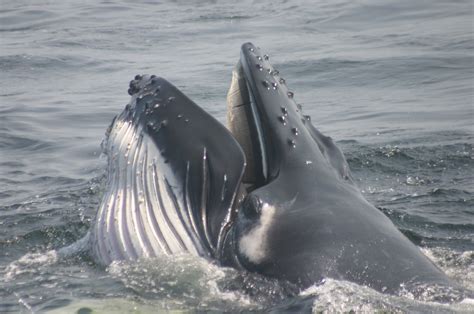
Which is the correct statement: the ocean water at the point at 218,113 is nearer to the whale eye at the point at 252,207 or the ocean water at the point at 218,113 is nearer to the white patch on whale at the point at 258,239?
the white patch on whale at the point at 258,239

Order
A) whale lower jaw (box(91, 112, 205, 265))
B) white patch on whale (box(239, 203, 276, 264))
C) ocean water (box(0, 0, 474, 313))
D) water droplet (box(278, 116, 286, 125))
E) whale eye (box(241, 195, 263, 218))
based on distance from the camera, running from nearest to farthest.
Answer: white patch on whale (box(239, 203, 276, 264)), whale eye (box(241, 195, 263, 218)), ocean water (box(0, 0, 474, 313)), whale lower jaw (box(91, 112, 205, 265)), water droplet (box(278, 116, 286, 125))

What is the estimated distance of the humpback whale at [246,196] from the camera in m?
5.12

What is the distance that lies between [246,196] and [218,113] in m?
7.29

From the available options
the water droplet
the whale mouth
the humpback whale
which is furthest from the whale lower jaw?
the water droplet

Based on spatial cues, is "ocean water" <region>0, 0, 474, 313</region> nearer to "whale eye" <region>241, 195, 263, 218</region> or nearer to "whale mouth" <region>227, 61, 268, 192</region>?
"whale eye" <region>241, 195, 263, 218</region>

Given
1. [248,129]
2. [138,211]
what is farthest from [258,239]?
[248,129]

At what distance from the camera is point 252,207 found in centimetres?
540

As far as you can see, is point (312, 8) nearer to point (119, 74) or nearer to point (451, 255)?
point (119, 74)

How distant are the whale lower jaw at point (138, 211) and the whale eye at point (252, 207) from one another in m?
0.37

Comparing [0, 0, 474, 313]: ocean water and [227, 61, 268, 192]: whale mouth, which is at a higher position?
[227, 61, 268, 192]: whale mouth

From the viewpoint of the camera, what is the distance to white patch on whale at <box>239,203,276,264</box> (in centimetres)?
524

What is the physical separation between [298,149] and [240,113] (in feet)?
2.08

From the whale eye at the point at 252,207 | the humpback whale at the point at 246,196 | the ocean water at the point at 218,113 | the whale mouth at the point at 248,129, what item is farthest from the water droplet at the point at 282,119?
the ocean water at the point at 218,113

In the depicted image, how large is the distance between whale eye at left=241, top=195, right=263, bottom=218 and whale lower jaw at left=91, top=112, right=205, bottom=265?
375 mm
